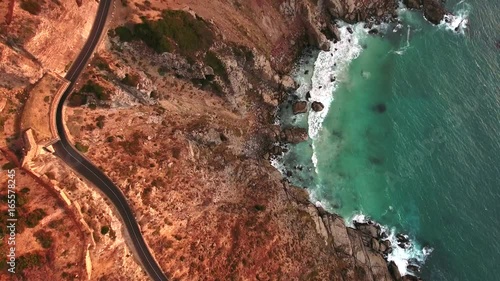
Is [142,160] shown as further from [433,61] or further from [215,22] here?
[433,61]

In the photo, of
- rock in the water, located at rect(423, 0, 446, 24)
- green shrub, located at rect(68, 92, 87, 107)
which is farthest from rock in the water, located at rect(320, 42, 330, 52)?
green shrub, located at rect(68, 92, 87, 107)

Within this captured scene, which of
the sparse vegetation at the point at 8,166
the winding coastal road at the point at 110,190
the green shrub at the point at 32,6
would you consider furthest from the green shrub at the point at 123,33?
the sparse vegetation at the point at 8,166

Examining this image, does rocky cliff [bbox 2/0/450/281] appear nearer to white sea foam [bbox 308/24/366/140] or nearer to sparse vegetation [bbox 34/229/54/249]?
white sea foam [bbox 308/24/366/140]

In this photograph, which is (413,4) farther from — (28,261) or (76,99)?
(28,261)

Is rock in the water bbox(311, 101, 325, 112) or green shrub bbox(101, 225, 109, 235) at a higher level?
rock in the water bbox(311, 101, 325, 112)

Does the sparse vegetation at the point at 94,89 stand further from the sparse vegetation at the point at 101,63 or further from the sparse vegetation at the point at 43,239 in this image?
the sparse vegetation at the point at 43,239

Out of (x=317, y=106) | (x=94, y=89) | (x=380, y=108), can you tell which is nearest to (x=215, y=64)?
(x=94, y=89)
